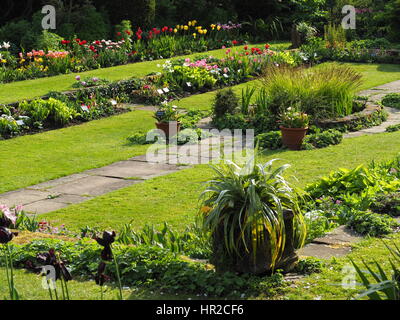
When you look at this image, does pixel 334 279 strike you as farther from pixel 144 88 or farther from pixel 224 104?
pixel 144 88

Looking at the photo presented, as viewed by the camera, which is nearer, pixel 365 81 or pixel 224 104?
pixel 224 104

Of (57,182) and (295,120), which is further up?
(295,120)

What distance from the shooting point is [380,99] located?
14078 mm

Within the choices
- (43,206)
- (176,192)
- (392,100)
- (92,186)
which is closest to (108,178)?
Result: (92,186)

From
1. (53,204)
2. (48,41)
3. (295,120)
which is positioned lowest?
(53,204)

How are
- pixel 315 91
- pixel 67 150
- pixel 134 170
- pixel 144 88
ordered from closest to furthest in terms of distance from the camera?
pixel 134 170 → pixel 67 150 → pixel 315 91 → pixel 144 88

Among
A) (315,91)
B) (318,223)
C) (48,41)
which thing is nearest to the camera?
(318,223)

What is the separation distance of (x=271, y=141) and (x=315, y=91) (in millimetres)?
1587

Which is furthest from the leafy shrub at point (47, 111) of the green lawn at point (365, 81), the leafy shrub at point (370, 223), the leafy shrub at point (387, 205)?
the leafy shrub at point (370, 223)

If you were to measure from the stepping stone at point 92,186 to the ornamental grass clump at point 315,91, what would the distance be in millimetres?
3621

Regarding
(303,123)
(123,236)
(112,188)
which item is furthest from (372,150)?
(123,236)

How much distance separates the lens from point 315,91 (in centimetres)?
1178

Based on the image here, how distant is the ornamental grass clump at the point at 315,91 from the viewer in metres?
11.7

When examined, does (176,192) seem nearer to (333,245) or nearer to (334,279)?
(333,245)
